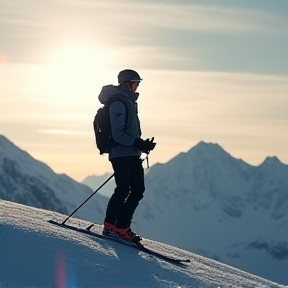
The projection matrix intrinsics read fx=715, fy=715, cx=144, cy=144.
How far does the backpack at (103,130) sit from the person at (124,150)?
7 centimetres

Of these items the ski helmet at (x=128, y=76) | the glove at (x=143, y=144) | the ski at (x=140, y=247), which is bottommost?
the ski at (x=140, y=247)

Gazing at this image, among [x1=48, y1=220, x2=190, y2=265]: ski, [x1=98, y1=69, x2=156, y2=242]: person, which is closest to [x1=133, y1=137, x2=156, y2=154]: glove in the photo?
[x1=98, y1=69, x2=156, y2=242]: person

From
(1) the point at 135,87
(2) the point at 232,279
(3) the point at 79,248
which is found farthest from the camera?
(1) the point at 135,87

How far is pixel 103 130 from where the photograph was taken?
11594 mm

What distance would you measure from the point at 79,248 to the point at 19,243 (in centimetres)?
91

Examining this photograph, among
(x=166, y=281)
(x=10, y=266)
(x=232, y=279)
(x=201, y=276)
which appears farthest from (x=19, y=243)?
(x=232, y=279)

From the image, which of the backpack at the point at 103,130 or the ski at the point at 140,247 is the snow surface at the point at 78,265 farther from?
the backpack at the point at 103,130

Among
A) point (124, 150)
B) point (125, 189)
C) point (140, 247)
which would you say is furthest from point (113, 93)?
point (140, 247)

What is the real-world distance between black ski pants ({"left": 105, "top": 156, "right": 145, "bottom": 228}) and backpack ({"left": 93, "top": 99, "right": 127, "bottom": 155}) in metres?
0.27

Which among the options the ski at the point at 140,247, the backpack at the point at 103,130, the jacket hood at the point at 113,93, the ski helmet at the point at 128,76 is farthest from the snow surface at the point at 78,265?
the ski helmet at the point at 128,76

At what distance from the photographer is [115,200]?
11797mm

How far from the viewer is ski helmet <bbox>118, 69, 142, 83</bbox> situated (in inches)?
Answer: 459

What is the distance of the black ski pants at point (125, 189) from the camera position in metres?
11.7

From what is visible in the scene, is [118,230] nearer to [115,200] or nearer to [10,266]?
[115,200]
